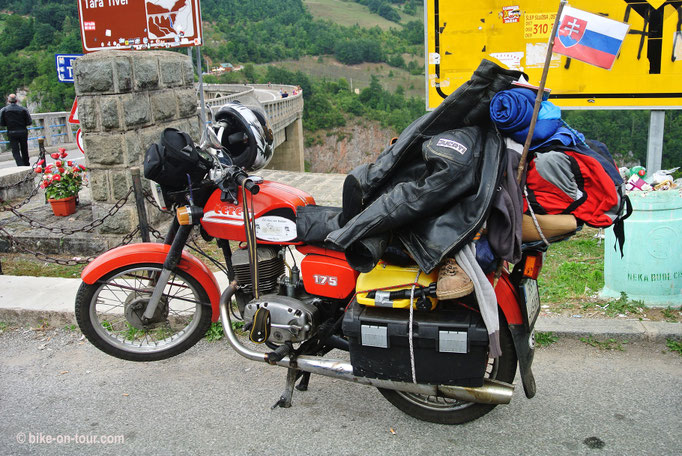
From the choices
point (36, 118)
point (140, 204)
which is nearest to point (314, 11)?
point (36, 118)

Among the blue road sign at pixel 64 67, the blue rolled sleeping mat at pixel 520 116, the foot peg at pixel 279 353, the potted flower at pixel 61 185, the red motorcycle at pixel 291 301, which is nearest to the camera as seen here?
the blue rolled sleeping mat at pixel 520 116

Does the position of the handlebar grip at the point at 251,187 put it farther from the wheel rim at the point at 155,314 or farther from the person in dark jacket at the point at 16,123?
the person in dark jacket at the point at 16,123

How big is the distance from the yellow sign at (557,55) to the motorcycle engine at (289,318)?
4265mm

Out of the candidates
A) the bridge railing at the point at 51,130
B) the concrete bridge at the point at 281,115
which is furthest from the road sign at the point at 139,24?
the concrete bridge at the point at 281,115

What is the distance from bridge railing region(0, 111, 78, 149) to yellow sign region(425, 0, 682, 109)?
1812 centimetres

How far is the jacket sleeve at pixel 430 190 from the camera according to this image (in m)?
2.62

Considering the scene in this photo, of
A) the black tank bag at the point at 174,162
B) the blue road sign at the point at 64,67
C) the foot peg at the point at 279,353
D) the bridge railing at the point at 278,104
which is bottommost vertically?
the bridge railing at the point at 278,104

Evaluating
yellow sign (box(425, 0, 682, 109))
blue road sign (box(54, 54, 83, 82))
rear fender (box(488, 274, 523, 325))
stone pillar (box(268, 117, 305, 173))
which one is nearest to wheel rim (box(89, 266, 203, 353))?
rear fender (box(488, 274, 523, 325))

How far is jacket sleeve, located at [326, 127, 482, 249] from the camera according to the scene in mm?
2619

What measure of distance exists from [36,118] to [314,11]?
500ft

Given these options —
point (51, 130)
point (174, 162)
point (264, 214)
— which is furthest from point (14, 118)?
point (264, 214)

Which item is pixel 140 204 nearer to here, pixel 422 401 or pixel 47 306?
pixel 47 306

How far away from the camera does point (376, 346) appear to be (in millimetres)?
2861

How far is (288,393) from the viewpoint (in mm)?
3252
